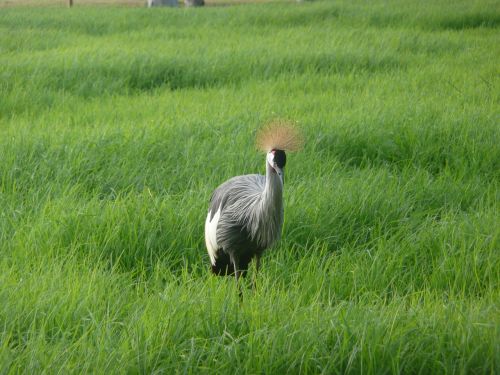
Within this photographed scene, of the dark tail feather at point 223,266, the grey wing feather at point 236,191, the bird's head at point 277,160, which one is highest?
the bird's head at point 277,160

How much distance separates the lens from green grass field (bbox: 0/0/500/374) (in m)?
2.60

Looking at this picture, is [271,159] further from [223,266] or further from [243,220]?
[223,266]

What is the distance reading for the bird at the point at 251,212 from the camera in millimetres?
2939

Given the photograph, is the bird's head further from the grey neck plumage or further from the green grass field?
the green grass field

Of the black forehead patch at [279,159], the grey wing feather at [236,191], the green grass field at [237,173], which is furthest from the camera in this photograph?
the grey wing feather at [236,191]

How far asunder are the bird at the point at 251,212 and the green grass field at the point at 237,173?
14cm

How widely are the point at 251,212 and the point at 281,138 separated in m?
0.35

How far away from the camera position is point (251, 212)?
3111 millimetres

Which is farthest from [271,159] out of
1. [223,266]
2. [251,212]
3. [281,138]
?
[223,266]

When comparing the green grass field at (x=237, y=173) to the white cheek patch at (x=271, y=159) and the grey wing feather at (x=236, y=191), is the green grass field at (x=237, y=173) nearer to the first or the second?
the grey wing feather at (x=236, y=191)

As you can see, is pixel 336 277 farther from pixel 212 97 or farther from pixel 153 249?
pixel 212 97

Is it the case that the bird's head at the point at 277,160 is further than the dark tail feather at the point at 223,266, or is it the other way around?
the dark tail feather at the point at 223,266

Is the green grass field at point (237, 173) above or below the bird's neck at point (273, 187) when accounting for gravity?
below

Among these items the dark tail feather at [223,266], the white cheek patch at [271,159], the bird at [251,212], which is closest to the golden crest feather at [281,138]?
the bird at [251,212]
